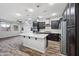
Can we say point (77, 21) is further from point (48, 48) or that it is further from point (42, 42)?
point (42, 42)

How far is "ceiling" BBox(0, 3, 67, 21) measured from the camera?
1.68m

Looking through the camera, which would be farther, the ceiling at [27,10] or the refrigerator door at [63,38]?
the refrigerator door at [63,38]

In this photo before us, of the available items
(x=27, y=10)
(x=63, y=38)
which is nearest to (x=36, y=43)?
(x=63, y=38)

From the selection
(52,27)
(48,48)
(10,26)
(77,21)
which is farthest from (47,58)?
(10,26)

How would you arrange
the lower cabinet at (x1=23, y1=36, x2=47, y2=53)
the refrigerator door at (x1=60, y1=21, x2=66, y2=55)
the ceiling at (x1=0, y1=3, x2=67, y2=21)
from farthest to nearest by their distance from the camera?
the lower cabinet at (x1=23, y1=36, x2=47, y2=53)
the refrigerator door at (x1=60, y1=21, x2=66, y2=55)
the ceiling at (x1=0, y1=3, x2=67, y2=21)

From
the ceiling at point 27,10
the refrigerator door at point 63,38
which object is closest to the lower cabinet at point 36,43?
the refrigerator door at point 63,38

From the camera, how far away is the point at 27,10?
1.71 m

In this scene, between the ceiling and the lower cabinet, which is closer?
the ceiling

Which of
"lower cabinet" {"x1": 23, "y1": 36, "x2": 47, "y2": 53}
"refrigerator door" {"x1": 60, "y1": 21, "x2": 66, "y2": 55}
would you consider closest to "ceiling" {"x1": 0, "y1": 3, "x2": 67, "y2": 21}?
"refrigerator door" {"x1": 60, "y1": 21, "x2": 66, "y2": 55}

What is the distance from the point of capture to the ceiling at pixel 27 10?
168cm

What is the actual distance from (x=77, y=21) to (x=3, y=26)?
163 cm

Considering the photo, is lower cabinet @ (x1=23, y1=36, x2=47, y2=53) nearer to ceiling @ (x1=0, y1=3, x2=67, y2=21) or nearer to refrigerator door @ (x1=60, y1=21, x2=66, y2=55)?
refrigerator door @ (x1=60, y1=21, x2=66, y2=55)

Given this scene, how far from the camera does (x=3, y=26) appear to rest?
173 centimetres

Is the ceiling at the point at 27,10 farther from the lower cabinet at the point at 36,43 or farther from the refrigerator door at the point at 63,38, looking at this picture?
the lower cabinet at the point at 36,43
